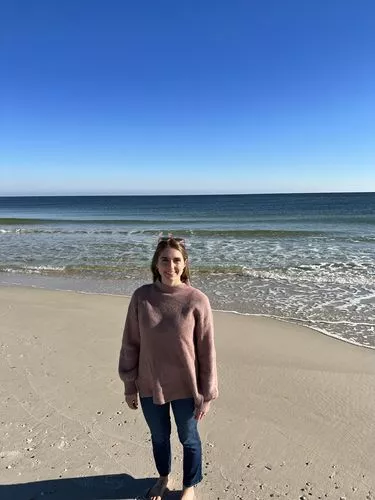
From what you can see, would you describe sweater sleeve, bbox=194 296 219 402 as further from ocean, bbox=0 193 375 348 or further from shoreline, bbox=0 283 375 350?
shoreline, bbox=0 283 375 350

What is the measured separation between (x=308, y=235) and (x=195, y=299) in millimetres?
21924

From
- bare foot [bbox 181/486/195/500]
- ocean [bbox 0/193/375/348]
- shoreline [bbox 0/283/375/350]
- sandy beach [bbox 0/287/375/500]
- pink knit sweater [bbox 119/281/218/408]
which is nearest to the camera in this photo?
pink knit sweater [bbox 119/281/218/408]

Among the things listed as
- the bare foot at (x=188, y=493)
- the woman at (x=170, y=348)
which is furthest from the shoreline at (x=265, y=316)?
the woman at (x=170, y=348)

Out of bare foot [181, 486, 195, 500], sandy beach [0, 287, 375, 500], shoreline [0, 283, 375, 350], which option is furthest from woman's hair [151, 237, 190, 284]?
shoreline [0, 283, 375, 350]

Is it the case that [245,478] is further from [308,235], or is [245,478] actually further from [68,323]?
[308,235]

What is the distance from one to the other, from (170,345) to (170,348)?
0.02 metres

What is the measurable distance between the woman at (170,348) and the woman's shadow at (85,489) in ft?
2.17

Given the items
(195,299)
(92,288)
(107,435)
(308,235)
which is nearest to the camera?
(195,299)

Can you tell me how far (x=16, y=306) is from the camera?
318 inches

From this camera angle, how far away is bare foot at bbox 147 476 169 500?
282cm

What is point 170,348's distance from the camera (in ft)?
8.02

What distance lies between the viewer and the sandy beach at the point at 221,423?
298cm

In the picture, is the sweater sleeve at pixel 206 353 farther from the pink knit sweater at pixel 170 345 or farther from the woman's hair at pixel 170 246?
the woman's hair at pixel 170 246

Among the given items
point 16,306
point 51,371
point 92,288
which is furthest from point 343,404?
point 92,288
